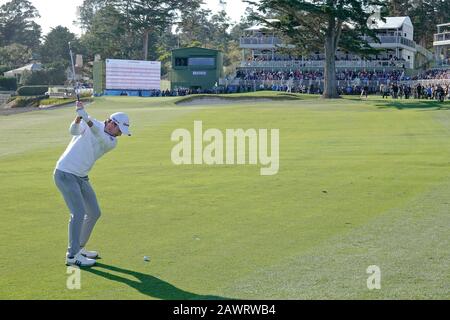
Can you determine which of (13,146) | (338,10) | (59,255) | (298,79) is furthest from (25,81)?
(59,255)

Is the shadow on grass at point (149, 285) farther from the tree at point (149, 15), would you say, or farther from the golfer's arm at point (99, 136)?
the tree at point (149, 15)

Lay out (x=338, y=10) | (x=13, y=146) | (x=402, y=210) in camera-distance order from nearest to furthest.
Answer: (x=402, y=210)
(x=13, y=146)
(x=338, y=10)

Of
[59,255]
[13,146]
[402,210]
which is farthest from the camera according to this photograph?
[13,146]

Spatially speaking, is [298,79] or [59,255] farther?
[298,79]

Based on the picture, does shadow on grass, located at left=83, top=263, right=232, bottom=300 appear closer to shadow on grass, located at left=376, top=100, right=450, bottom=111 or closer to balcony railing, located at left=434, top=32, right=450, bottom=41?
shadow on grass, located at left=376, top=100, right=450, bottom=111

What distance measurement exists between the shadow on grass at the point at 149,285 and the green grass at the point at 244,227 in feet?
0.08

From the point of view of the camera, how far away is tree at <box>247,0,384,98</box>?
6806 centimetres

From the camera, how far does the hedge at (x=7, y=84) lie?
4363 inches

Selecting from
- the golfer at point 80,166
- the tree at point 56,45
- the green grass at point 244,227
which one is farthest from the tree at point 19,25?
the golfer at point 80,166

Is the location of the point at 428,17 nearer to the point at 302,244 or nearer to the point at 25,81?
the point at 25,81

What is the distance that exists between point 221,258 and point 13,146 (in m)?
22.8

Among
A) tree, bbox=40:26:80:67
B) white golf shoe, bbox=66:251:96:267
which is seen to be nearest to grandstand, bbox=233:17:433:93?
tree, bbox=40:26:80:67
